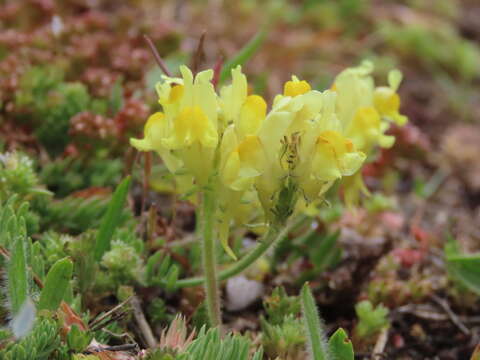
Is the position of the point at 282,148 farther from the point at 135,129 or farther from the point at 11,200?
the point at 135,129

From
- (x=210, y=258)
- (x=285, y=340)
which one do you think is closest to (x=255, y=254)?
(x=210, y=258)

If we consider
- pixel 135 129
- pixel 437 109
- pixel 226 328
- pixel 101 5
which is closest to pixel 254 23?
pixel 101 5

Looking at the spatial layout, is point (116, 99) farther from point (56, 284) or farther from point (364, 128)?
point (56, 284)

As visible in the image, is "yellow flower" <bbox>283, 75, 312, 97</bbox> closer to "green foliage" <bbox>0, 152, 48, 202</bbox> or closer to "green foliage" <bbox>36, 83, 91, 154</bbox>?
"green foliage" <bbox>0, 152, 48, 202</bbox>

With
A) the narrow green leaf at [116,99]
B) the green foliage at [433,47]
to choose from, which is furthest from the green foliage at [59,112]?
the green foliage at [433,47]

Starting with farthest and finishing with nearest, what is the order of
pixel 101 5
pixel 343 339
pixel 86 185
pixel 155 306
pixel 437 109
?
pixel 437 109 → pixel 101 5 → pixel 86 185 → pixel 155 306 → pixel 343 339

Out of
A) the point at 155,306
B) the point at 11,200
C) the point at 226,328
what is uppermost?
the point at 11,200

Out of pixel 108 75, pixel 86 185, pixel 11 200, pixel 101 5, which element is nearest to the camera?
pixel 11 200
